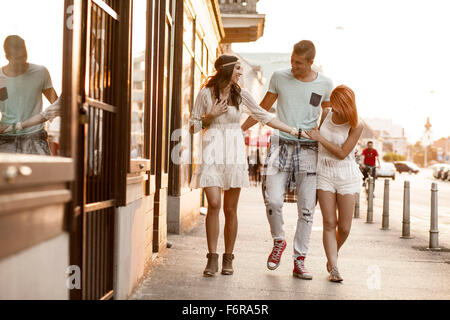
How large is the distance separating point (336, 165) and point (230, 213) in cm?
101

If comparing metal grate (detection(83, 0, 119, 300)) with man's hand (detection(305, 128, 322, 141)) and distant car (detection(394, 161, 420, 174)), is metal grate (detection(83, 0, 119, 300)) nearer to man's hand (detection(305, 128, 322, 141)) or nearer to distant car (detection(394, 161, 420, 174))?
man's hand (detection(305, 128, 322, 141))

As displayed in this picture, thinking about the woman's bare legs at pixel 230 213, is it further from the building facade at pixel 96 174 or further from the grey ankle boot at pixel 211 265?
the building facade at pixel 96 174

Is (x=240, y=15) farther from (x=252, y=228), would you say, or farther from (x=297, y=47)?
(x=297, y=47)

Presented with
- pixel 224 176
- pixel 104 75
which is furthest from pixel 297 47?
pixel 104 75

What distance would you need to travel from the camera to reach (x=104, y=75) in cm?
445

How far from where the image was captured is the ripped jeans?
19.9 ft

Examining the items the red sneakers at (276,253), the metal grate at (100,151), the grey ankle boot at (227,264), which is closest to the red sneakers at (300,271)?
the red sneakers at (276,253)

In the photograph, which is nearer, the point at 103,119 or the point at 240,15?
the point at 103,119

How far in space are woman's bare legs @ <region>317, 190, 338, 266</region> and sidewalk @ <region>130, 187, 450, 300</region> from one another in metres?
0.25

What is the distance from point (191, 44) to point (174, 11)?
2.01 meters

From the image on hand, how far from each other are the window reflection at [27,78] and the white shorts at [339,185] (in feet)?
7.93

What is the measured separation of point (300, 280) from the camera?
19.6ft

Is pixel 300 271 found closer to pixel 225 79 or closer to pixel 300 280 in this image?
pixel 300 280

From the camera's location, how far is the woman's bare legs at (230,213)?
5922 millimetres
